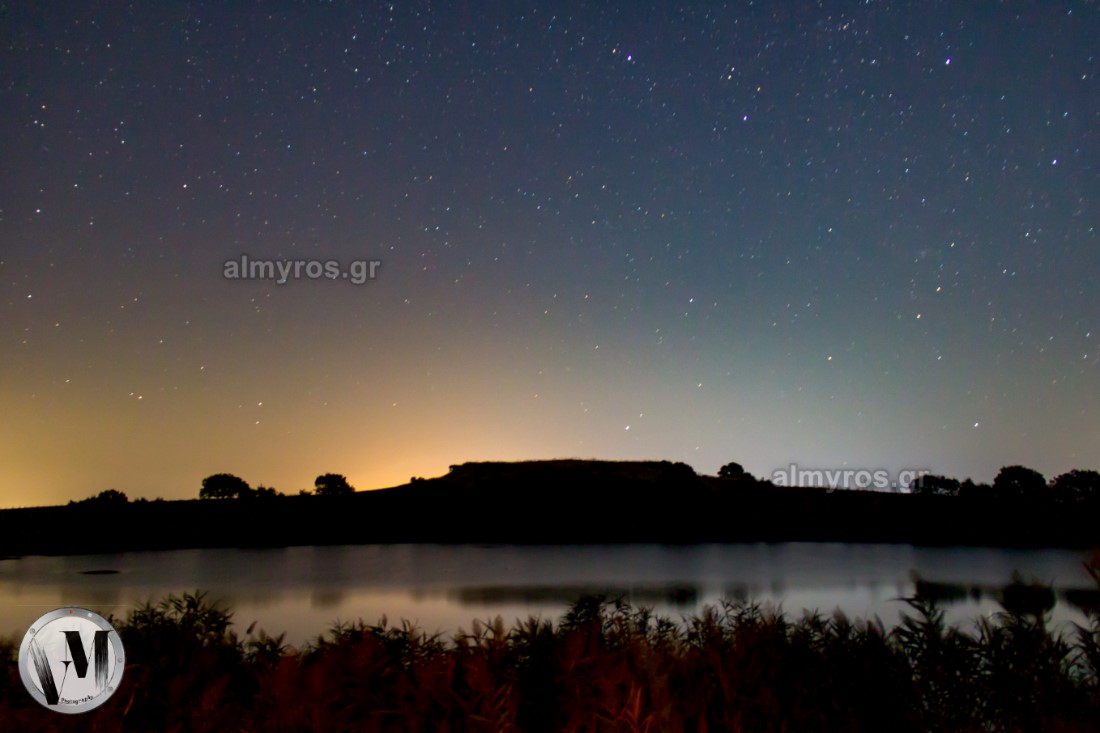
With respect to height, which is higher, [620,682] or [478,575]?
[620,682]

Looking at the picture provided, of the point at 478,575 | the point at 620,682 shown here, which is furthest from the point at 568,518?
the point at 620,682

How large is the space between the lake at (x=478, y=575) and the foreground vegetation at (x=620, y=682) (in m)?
8.82

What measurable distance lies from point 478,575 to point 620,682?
88.8 feet

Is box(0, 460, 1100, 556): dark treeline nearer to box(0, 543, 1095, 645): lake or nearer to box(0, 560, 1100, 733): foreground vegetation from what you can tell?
box(0, 543, 1095, 645): lake

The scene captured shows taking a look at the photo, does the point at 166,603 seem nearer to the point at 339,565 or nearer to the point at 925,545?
the point at 339,565

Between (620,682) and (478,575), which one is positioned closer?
(620,682)

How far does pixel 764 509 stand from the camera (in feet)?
140

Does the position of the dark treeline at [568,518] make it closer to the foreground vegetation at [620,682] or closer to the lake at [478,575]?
the lake at [478,575]

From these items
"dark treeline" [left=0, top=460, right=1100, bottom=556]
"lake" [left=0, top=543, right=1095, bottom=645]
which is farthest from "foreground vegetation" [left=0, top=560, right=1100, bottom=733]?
"dark treeline" [left=0, top=460, right=1100, bottom=556]

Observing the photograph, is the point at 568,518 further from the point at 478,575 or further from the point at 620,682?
the point at 620,682

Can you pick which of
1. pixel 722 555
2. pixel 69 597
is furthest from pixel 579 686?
pixel 722 555

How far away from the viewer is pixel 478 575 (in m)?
31.1

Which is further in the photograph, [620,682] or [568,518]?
[568,518]

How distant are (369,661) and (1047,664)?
5036 millimetres
